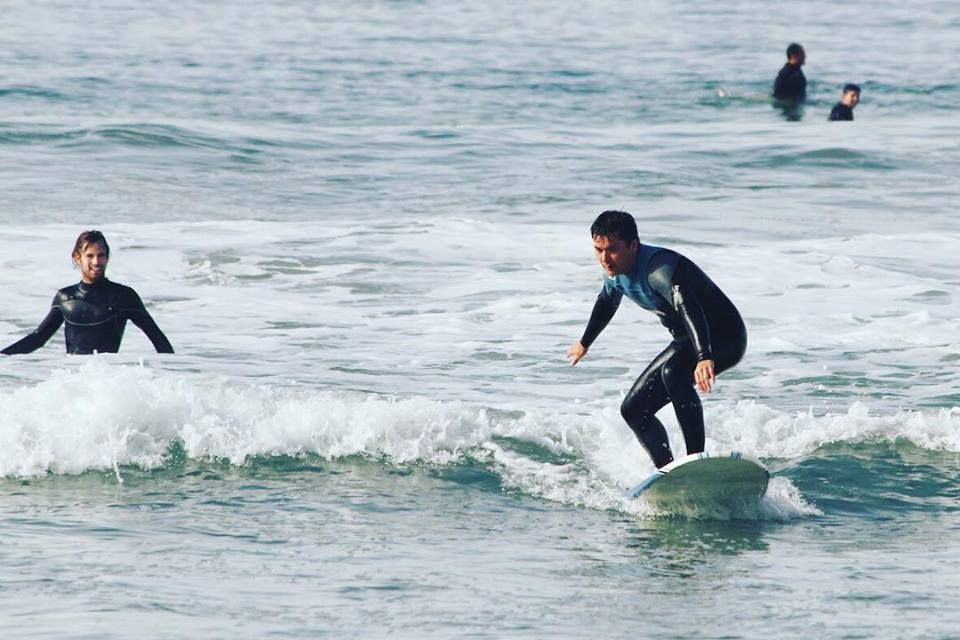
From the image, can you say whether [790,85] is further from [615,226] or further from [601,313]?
[615,226]

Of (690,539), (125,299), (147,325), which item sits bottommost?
(690,539)

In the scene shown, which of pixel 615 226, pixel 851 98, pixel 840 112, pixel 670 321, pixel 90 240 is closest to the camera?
pixel 615 226

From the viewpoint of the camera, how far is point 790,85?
30.2 m

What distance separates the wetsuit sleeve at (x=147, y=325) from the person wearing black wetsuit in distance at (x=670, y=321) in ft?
11.0

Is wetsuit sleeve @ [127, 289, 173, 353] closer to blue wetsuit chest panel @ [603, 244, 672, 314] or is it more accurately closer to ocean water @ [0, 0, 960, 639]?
ocean water @ [0, 0, 960, 639]

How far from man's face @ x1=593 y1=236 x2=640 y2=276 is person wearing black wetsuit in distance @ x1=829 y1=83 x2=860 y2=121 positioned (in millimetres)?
20197

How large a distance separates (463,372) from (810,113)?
19.7 m

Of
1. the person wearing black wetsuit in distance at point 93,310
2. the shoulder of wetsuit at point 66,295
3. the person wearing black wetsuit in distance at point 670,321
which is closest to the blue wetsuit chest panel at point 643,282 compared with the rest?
the person wearing black wetsuit in distance at point 670,321

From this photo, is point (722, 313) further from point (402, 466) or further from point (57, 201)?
point (57, 201)

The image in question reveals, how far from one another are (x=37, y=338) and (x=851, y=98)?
778 inches

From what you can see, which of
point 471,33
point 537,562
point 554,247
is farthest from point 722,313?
point 471,33

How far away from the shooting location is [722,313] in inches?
334

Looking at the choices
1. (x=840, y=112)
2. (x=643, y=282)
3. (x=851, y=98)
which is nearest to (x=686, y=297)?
(x=643, y=282)

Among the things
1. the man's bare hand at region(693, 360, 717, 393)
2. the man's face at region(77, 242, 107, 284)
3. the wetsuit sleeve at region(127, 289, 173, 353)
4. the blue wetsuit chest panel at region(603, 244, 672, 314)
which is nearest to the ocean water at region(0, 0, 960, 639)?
the wetsuit sleeve at region(127, 289, 173, 353)
